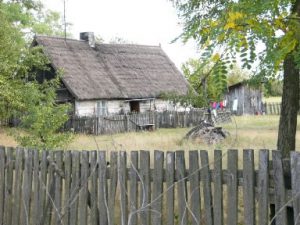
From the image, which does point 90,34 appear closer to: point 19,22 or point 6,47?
A: point 19,22

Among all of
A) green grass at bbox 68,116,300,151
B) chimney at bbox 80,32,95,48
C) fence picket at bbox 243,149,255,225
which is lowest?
green grass at bbox 68,116,300,151

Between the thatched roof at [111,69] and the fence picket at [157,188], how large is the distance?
23195mm

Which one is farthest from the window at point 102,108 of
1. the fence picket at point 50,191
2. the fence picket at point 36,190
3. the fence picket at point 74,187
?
the fence picket at point 74,187

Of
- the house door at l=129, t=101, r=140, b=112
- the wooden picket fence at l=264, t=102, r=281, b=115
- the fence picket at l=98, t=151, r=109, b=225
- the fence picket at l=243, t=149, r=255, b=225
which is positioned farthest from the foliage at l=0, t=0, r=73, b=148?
the wooden picket fence at l=264, t=102, r=281, b=115

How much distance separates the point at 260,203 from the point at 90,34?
32.8m

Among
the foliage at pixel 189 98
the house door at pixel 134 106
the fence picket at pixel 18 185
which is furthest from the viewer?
the house door at pixel 134 106

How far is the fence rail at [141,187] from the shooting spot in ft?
12.2

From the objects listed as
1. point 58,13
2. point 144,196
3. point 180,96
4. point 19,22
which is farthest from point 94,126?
point 58,13

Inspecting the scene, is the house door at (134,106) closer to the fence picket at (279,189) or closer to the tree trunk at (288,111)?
the tree trunk at (288,111)

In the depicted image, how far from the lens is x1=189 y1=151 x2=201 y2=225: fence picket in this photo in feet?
13.4

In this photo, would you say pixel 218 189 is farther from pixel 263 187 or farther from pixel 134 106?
pixel 134 106

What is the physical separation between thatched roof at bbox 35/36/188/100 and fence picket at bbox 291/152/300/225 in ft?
79.5

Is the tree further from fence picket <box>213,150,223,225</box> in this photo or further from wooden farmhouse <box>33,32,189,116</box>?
wooden farmhouse <box>33,32,189,116</box>

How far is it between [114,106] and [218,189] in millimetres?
27439
